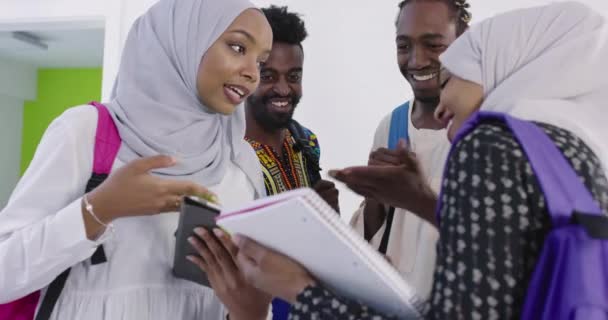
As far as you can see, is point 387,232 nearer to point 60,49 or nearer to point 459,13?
point 459,13

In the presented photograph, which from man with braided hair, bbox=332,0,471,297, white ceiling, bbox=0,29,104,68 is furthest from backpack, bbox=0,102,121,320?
white ceiling, bbox=0,29,104,68

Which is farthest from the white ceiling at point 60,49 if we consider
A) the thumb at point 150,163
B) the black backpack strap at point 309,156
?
the thumb at point 150,163

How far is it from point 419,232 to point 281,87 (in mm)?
826

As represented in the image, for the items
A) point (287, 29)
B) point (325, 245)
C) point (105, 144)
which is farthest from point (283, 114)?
point (325, 245)

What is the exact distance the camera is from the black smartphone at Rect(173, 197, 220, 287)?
981 mm

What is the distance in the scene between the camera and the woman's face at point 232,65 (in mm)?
1274

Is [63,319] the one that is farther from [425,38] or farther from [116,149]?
[425,38]

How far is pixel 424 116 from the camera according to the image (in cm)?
174

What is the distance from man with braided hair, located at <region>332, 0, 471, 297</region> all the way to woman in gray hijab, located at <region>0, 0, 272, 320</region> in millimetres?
310

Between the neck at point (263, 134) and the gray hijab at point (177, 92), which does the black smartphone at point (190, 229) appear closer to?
the gray hijab at point (177, 92)

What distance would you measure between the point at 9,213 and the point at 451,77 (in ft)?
2.70

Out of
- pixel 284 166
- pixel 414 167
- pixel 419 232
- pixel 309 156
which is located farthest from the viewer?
pixel 309 156

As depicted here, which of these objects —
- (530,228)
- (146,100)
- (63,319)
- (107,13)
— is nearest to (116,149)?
(146,100)

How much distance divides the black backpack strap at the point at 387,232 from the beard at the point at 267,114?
621 mm
